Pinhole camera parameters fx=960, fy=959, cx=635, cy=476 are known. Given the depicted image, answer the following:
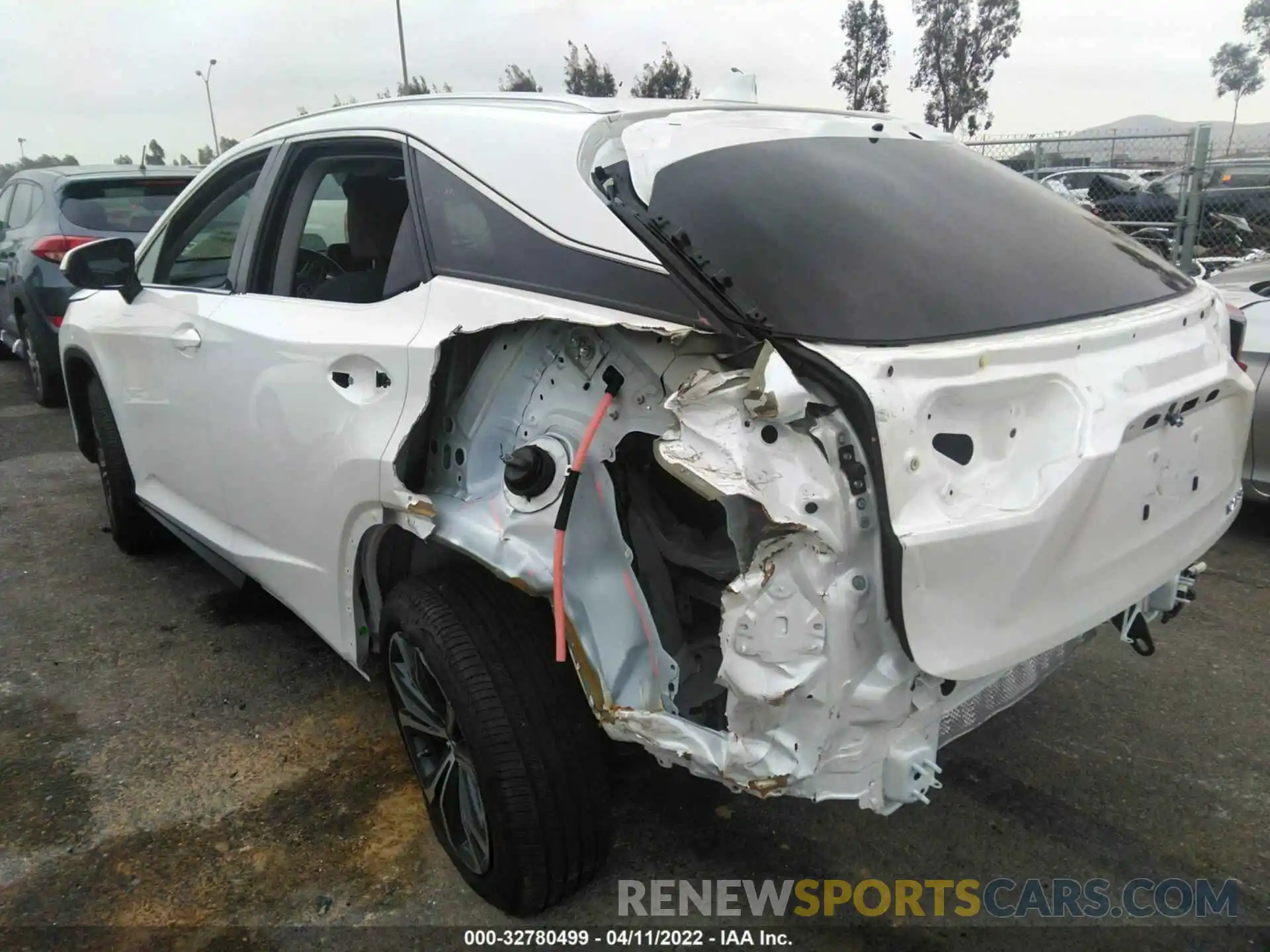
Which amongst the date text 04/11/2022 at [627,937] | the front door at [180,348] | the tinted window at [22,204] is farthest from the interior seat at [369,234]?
the tinted window at [22,204]

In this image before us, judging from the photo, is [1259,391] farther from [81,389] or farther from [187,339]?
[81,389]

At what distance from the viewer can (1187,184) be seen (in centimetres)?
831

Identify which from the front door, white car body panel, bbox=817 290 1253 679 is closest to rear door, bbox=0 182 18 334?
the front door

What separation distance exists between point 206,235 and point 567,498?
2.39 metres

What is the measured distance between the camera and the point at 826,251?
196 centimetres

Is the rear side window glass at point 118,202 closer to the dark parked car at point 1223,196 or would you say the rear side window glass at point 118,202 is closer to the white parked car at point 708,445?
the white parked car at point 708,445

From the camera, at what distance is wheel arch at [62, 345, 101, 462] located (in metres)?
4.24

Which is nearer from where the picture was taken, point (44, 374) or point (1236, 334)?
point (1236, 334)

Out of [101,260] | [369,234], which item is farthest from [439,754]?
[101,260]

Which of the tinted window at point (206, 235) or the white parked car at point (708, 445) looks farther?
the tinted window at point (206, 235)

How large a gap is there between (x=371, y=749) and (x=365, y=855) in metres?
0.50

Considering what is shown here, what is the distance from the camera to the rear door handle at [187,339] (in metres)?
3.08

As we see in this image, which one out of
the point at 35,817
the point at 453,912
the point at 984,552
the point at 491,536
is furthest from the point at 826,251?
the point at 35,817

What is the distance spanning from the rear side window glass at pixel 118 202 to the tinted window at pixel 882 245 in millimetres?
6157
